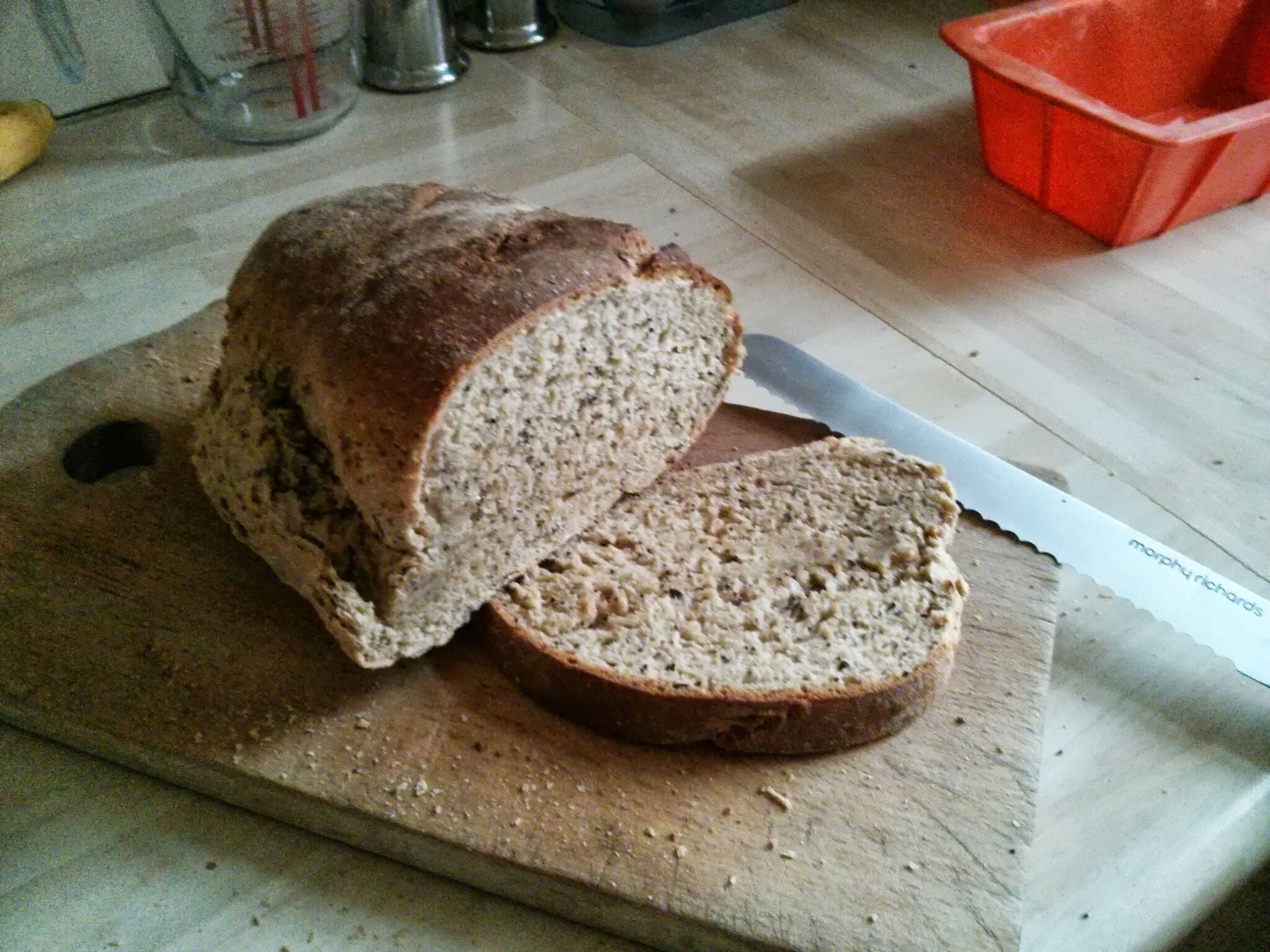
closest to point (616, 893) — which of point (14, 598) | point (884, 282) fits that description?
point (14, 598)

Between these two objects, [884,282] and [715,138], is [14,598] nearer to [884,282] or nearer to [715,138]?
[884,282]

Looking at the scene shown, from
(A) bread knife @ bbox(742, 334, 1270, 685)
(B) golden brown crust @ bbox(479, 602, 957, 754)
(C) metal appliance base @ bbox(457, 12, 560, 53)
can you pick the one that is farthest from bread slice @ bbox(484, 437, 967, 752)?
(C) metal appliance base @ bbox(457, 12, 560, 53)

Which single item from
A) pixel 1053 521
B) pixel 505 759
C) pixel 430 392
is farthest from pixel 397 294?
pixel 1053 521

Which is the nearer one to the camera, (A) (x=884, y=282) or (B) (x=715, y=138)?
(A) (x=884, y=282)

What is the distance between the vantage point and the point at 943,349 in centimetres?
193

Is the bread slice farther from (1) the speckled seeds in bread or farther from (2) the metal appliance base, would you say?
(2) the metal appliance base

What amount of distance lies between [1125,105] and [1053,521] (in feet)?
5.26

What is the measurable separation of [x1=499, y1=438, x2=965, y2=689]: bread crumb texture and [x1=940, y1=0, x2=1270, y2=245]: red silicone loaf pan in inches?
41.0

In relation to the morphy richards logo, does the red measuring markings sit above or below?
above

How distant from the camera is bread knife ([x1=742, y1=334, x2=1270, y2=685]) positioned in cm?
134

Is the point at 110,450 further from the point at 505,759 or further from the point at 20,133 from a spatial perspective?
the point at 20,133

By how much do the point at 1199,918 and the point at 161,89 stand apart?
2843mm

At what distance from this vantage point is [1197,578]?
138 centimetres

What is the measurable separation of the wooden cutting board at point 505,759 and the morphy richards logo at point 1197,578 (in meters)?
0.13
